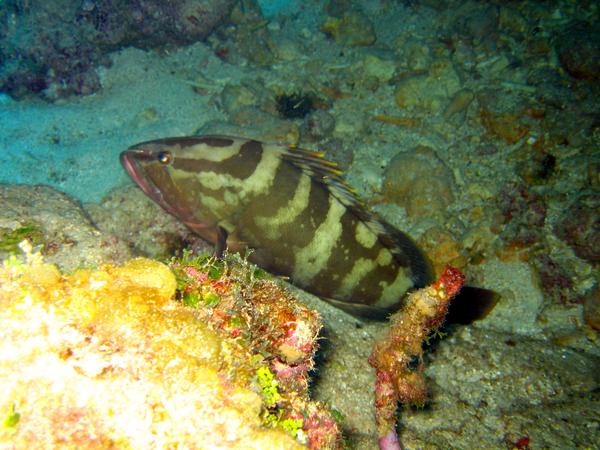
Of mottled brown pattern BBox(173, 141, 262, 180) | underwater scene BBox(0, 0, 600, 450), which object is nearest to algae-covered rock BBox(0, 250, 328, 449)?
underwater scene BBox(0, 0, 600, 450)

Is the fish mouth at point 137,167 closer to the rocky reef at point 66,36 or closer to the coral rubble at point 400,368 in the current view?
the coral rubble at point 400,368

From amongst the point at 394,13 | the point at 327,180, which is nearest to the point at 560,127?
the point at 327,180

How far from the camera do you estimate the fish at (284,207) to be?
3926 millimetres

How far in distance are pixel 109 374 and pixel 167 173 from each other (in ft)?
9.69

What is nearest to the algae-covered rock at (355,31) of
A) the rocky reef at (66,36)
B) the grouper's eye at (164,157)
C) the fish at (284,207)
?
the rocky reef at (66,36)

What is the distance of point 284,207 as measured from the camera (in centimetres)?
392

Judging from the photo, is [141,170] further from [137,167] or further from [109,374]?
[109,374]

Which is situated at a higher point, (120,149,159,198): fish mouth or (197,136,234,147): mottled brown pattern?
(197,136,234,147): mottled brown pattern

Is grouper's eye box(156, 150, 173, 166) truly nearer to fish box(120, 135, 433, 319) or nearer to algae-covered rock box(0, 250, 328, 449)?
fish box(120, 135, 433, 319)

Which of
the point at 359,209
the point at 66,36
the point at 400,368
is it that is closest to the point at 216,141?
the point at 359,209

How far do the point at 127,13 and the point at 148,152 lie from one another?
5.51m

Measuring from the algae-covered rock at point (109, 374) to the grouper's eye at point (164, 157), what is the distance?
2.59 meters

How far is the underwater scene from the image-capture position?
142 centimetres

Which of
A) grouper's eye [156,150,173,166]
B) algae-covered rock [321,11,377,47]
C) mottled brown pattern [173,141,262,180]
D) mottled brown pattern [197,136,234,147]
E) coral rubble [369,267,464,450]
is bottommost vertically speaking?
coral rubble [369,267,464,450]
